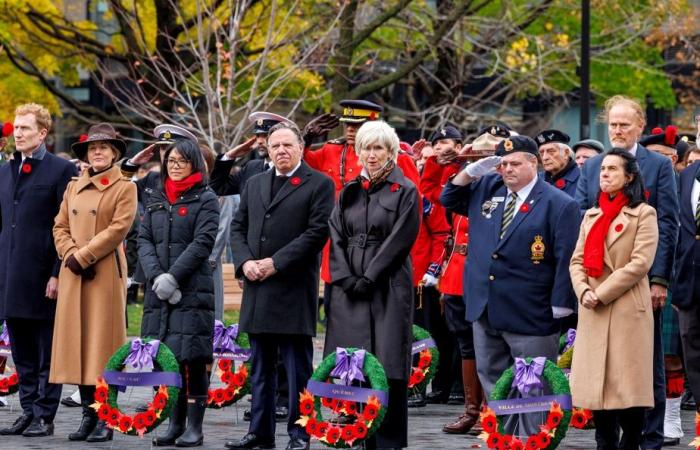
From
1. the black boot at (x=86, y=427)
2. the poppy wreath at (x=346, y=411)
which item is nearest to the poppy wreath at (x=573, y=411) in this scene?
the poppy wreath at (x=346, y=411)

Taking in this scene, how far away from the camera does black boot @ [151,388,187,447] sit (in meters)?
10.8

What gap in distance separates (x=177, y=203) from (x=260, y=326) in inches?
43.8

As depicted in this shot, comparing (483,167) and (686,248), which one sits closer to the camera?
(483,167)

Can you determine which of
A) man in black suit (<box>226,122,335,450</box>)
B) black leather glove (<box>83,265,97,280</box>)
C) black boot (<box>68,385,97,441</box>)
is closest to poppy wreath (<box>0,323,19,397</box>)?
black boot (<box>68,385,97,441</box>)

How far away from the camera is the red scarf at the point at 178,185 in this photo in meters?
10.9

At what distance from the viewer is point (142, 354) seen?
1041cm

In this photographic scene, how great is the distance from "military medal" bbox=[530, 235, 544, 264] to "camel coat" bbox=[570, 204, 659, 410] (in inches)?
8.6

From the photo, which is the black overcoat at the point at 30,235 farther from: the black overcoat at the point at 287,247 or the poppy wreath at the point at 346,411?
the poppy wreath at the point at 346,411

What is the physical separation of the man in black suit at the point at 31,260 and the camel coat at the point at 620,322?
3976 mm

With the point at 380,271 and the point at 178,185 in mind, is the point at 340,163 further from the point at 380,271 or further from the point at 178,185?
the point at 380,271

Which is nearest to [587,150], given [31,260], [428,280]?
[428,280]

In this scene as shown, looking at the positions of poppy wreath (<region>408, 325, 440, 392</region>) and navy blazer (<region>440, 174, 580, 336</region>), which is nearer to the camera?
navy blazer (<region>440, 174, 580, 336</region>)

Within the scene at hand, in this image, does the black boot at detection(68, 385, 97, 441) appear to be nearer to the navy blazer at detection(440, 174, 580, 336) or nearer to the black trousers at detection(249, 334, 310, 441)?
the black trousers at detection(249, 334, 310, 441)

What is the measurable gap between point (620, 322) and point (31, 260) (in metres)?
4.44
